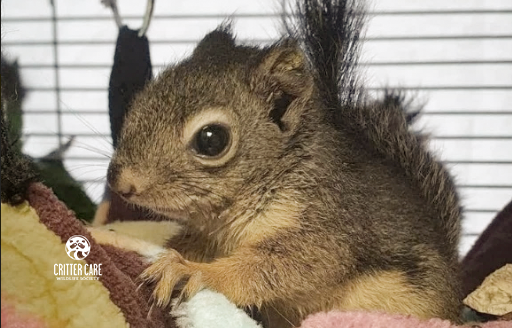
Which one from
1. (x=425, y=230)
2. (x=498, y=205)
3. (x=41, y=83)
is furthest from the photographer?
(x=498, y=205)

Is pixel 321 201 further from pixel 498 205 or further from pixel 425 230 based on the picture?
pixel 498 205

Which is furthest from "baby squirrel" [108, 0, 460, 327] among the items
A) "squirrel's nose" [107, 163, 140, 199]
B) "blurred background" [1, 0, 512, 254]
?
"blurred background" [1, 0, 512, 254]

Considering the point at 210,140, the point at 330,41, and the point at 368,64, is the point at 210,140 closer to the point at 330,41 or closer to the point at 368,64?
A: the point at 330,41

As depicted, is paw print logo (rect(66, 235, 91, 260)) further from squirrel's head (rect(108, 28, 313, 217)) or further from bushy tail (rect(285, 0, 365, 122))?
bushy tail (rect(285, 0, 365, 122))

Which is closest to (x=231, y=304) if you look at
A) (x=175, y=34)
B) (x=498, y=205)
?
(x=175, y=34)

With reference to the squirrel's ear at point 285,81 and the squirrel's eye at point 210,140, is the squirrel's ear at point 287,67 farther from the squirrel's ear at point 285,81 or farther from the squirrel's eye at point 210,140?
the squirrel's eye at point 210,140

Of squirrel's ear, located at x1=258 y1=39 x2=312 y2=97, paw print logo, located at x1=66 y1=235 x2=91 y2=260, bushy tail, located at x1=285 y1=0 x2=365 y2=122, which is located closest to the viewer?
paw print logo, located at x1=66 y1=235 x2=91 y2=260

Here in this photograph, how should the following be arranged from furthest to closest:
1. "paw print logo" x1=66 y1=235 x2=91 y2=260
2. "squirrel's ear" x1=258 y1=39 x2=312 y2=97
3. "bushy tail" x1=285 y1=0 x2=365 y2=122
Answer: "bushy tail" x1=285 y1=0 x2=365 y2=122 < "squirrel's ear" x1=258 y1=39 x2=312 y2=97 < "paw print logo" x1=66 y1=235 x2=91 y2=260
